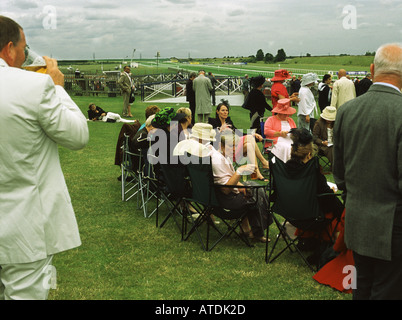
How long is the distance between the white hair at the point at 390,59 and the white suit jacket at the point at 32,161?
65.6 inches

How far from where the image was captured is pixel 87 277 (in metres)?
4.29

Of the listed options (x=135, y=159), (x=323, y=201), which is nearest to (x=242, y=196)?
(x=323, y=201)

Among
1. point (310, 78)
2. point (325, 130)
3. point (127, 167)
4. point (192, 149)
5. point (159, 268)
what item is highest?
point (310, 78)

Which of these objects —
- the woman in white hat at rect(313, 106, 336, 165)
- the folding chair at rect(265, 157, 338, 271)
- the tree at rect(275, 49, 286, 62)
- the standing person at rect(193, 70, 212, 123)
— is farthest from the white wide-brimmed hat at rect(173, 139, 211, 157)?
the tree at rect(275, 49, 286, 62)

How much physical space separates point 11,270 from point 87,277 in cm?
213

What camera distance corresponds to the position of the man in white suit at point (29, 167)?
2.12 metres

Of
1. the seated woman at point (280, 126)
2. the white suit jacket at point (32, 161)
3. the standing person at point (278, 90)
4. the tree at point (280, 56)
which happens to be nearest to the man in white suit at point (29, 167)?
the white suit jacket at point (32, 161)

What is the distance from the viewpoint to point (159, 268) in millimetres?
4516

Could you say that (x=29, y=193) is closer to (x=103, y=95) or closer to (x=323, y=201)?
(x=323, y=201)

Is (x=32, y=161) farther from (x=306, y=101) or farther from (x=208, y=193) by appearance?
(x=306, y=101)

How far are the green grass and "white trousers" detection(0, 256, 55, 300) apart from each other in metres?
1.67

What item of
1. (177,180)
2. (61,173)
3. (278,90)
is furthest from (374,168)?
(278,90)

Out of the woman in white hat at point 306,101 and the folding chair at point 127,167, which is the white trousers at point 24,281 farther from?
the woman in white hat at point 306,101

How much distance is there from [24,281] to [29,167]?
1.87 feet
